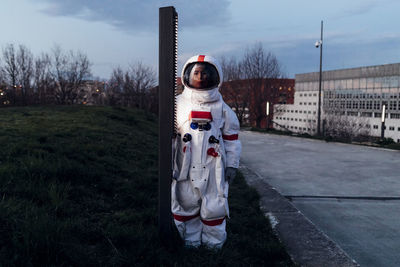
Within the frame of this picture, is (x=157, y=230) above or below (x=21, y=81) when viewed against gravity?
below

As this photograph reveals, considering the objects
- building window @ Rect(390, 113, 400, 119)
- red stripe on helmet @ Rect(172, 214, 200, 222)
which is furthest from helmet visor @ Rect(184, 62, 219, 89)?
building window @ Rect(390, 113, 400, 119)

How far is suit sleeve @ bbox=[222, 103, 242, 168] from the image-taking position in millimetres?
2973

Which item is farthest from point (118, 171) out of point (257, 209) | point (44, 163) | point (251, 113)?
point (251, 113)

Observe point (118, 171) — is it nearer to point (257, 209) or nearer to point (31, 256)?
point (257, 209)

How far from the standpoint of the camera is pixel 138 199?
3881 mm

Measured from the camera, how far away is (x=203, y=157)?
2830 millimetres

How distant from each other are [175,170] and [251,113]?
2826 centimetres

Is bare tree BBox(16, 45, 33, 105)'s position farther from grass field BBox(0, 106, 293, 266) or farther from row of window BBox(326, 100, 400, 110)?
row of window BBox(326, 100, 400, 110)

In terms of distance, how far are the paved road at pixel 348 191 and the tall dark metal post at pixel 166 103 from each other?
213 cm

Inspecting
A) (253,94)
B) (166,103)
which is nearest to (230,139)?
(166,103)

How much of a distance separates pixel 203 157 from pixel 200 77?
Answer: 79 centimetres

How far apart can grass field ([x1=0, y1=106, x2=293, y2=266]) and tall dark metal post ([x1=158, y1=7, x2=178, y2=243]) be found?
28 cm

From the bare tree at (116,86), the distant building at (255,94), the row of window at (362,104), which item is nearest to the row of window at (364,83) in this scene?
the row of window at (362,104)

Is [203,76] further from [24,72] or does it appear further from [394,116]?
[394,116]
